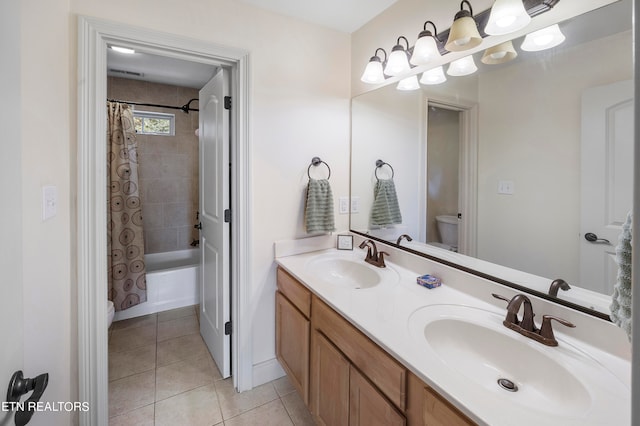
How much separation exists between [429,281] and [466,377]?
2.10 feet

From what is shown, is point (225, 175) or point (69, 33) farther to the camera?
point (225, 175)

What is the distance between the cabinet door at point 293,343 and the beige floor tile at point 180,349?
765 mm

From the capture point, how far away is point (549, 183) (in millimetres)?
1076

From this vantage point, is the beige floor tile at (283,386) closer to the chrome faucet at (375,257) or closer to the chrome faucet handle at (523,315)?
the chrome faucet at (375,257)

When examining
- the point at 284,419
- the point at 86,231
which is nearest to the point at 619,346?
the point at 284,419

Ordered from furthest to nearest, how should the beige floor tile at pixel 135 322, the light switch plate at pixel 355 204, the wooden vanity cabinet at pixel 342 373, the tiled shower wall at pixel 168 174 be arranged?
the tiled shower wall at pixel 168 174 < the beige floor tile at pixel 135 322 < the light switch plate at pixel 355 204 < the wooden vanity cabinet at pixel 342 373

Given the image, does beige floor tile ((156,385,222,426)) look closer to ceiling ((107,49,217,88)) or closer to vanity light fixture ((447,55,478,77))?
vanity light fixture ((447,55,478,77))

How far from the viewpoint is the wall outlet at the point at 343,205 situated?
6.77ft

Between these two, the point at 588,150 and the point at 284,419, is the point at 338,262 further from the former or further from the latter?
the point at 588,150

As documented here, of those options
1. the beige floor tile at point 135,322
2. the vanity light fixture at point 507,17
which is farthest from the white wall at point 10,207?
the beige floor tile at point 135,322

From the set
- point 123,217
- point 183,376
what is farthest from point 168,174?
point 183,376

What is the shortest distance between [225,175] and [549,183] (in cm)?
163

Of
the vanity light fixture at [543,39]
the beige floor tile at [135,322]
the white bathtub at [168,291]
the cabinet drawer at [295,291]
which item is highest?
the vanity light fixture at [543,39]

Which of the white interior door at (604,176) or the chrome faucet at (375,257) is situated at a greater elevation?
the white interior door at (604,176)
